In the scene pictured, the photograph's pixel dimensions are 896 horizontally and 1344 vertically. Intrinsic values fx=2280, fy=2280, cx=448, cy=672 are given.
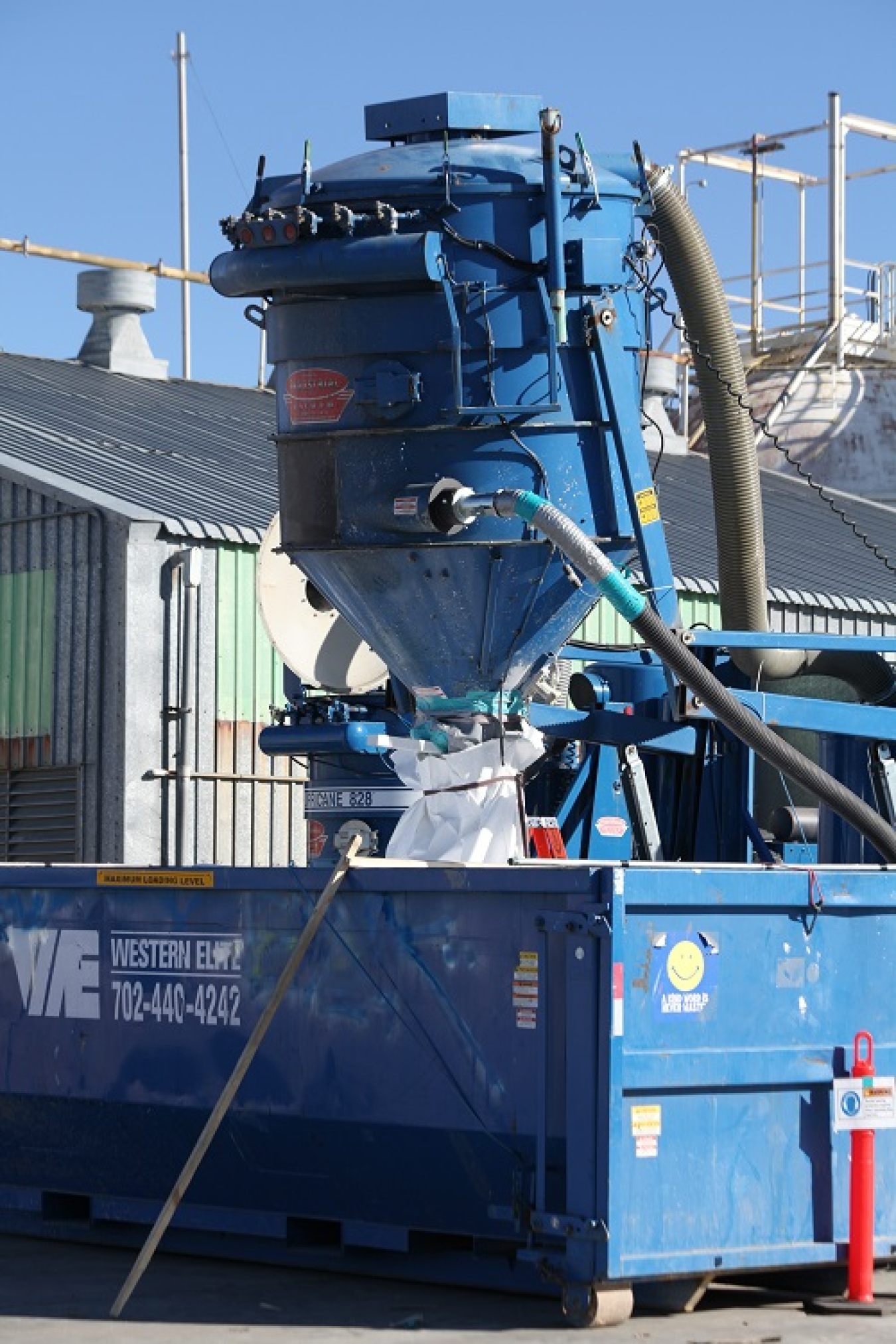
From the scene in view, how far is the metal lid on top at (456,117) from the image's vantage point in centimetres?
996

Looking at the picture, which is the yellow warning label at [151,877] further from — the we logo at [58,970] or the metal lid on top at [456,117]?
the metal lid on top at [456,117]

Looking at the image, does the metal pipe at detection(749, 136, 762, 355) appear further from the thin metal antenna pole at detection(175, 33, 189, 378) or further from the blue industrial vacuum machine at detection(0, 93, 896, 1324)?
the blue industrial vacuum machine at detection(0, 93, 896, 1324)

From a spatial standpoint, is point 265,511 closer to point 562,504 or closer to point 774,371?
point 562,504

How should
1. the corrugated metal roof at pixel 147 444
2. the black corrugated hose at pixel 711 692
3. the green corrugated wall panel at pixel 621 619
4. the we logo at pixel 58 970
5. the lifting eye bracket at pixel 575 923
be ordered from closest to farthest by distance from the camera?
the lifting eye bracket at pixel 575 923
the black corrugated hose at pixel 711 692
the we logo at pixel 58 970
the corrugated metal roof at pixel 147 444
the green corrugated wall panel at pixel 621 619

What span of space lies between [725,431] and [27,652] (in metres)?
8.56

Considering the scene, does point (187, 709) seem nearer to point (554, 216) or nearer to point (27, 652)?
point (27, 652)

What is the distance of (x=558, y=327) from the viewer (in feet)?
31.6

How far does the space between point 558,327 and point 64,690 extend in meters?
8.71

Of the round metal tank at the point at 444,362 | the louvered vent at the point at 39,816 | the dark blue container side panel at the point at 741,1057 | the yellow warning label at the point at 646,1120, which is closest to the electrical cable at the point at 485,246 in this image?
the round metal tank at the point at 444,362

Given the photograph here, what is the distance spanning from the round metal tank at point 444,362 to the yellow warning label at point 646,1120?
9.39 feet

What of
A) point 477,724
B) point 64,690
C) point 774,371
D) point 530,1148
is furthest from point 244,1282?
point 774,371

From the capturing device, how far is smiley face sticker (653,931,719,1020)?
25.0ft

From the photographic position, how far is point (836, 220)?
31.4 metres

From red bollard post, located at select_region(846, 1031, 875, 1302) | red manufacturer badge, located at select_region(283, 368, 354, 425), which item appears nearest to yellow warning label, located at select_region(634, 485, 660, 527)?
red manufacturer badge, located at select_region(283, 368, 354, 425)
